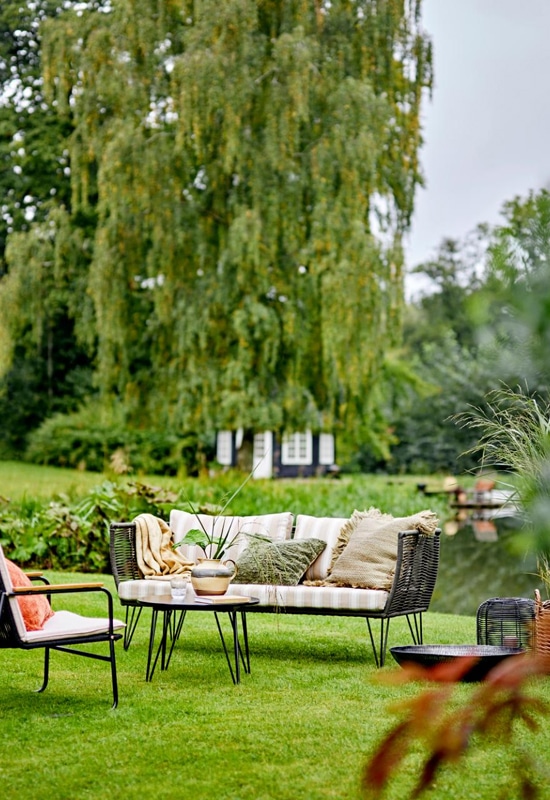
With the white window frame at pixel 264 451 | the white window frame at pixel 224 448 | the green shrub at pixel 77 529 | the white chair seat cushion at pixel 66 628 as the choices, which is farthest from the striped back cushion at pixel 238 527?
the white window frame at pixel 224 448

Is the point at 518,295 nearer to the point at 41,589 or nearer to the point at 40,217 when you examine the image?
the point at 41,589

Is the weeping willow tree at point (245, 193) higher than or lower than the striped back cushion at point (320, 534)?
higher

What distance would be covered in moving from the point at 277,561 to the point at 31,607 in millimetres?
1761

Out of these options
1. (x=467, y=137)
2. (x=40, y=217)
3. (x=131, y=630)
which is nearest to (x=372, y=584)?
(x=131, y=630)

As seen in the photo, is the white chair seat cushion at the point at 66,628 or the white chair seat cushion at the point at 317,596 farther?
the white chair seat cushion at the point at 317,596

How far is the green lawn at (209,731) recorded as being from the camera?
10.8 feet

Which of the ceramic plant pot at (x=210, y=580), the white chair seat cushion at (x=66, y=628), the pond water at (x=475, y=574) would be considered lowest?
the pond water at (x=475, y=574)

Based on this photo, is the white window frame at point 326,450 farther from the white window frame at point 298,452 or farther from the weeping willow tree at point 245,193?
the weeping willow tree at point 245,193

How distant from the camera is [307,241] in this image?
15727 mm

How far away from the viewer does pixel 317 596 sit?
5.58 m

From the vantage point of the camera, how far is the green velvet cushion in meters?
5.91

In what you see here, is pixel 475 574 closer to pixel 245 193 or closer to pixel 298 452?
pixel 245 193

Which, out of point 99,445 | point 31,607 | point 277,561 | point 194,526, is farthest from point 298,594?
point 99,445

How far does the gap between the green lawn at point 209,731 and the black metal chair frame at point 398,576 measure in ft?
0.89
